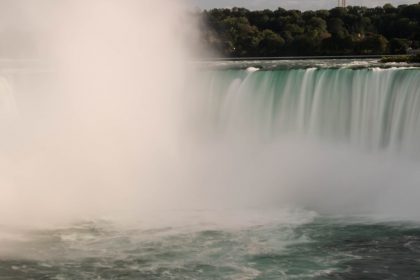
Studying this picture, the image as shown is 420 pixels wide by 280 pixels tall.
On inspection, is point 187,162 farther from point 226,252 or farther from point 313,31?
point 313,31

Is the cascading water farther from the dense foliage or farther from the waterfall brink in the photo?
the dense foliage

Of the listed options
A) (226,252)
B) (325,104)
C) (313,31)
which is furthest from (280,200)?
(313,31)

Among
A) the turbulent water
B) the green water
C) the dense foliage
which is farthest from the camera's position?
the dense foliage

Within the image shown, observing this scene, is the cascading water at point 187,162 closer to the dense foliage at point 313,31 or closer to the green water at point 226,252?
the green water at point 226,252

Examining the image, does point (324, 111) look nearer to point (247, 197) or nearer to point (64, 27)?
point (247, 197)

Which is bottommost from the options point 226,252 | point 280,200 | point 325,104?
point 226,252

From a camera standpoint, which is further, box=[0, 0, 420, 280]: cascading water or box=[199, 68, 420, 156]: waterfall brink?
box=[199, 68, 420, 156]: waterfall brink

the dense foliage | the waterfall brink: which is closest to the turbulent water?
the waterfall brink
